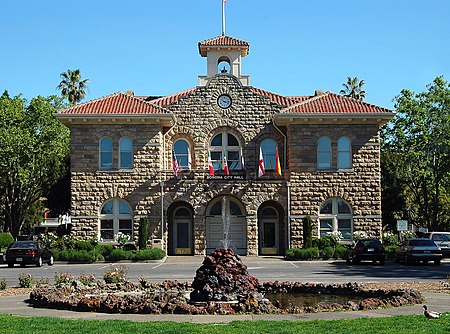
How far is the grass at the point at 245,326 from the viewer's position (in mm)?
12109

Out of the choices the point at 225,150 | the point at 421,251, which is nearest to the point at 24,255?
the point at 225,150

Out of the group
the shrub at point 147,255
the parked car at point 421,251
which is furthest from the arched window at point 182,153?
the parked car at point 421,251

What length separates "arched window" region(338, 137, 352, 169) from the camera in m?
44.2

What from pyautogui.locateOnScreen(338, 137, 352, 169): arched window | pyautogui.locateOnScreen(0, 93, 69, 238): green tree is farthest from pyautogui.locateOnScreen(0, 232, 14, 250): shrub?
pyautogui.locateOnScreen(338, 137, 352, 169): arched window

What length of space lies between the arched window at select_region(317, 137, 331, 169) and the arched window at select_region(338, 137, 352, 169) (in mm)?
673

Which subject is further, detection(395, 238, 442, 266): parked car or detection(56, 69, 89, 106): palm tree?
detection(56, 69, 89, 106): palm tree

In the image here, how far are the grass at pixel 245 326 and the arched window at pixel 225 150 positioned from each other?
31804mm

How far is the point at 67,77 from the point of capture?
250 feet

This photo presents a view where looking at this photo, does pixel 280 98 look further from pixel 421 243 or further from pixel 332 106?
pixel 421 243

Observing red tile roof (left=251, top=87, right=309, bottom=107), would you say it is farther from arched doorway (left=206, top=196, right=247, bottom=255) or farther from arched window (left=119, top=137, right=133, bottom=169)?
arched window (left=119, top=137, right=133, bottom=169)

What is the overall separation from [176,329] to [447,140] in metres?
40.9

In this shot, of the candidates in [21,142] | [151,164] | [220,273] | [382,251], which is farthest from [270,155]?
[220,273]

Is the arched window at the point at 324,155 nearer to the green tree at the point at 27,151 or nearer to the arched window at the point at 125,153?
the arched window at the point at 125,153

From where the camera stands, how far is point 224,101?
45.4 meters
